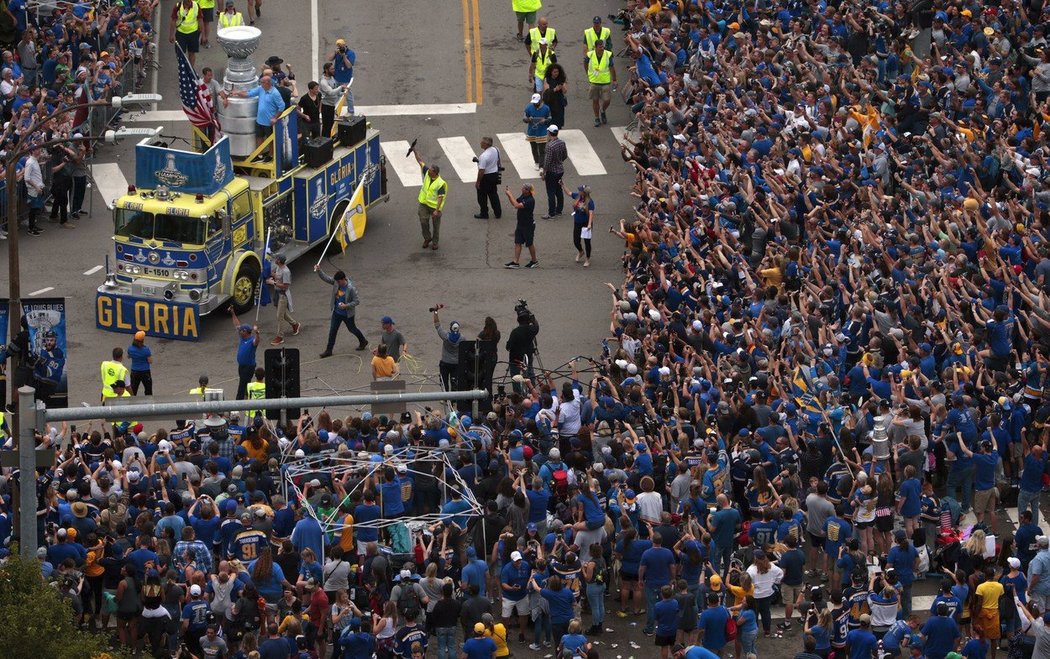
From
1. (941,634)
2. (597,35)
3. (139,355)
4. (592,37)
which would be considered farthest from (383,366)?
(592,37)

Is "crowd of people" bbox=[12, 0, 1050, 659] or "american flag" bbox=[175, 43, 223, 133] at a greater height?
"american flag" bbox=[175, 43, 223, 133]

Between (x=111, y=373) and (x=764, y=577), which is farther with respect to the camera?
(x=111, y=373)

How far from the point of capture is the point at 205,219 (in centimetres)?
3466

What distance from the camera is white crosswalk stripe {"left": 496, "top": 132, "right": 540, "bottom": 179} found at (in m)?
42.0

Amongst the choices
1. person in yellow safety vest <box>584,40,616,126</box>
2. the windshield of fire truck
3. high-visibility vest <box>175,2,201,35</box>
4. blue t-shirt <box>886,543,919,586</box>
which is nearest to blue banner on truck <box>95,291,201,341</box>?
the windshield of fire truck

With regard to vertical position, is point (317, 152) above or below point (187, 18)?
below

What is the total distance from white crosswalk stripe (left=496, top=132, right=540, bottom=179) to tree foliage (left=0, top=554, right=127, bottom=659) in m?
20.1

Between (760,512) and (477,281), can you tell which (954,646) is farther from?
(477,281)

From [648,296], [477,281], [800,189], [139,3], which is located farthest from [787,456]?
[139,3]

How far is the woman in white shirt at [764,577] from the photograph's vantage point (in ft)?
82.6

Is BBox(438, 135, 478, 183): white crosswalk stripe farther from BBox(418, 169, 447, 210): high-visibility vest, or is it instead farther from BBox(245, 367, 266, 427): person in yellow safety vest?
BBox(245, 367, 266, 427): person in yellow safety vest

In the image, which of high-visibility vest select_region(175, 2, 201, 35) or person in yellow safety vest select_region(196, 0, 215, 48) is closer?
high-visibility vest select_region(175, 2, 201, 35)

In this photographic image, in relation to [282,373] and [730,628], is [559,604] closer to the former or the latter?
[730,628]

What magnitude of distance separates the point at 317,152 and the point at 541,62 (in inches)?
312
